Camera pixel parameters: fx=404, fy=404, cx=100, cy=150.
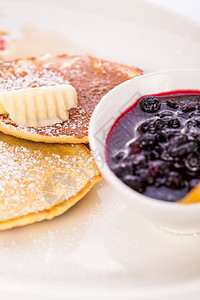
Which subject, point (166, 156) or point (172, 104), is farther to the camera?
point (172, 104)

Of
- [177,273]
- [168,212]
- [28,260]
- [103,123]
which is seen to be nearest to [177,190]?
[168,212]

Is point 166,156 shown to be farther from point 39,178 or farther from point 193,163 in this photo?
point 39,178

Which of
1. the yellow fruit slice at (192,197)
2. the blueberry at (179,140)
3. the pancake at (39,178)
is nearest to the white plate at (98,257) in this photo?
the pancake at (39,178)

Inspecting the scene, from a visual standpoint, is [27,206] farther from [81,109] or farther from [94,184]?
[81,109]

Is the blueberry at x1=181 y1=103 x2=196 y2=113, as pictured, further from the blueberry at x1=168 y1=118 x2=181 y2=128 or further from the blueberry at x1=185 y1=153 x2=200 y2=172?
the blueberry at x1=185 y1=153 x2=200 y2=172

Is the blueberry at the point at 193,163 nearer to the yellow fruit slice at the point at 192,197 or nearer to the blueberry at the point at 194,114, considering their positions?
the yellow fruit slice at the point at 192,197

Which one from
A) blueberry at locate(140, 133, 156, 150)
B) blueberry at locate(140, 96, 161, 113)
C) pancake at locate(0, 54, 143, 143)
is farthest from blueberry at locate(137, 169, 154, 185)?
pancake at locate(0, 54, 143, 143)

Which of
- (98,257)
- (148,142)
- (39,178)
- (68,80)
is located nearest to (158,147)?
(148,142)
